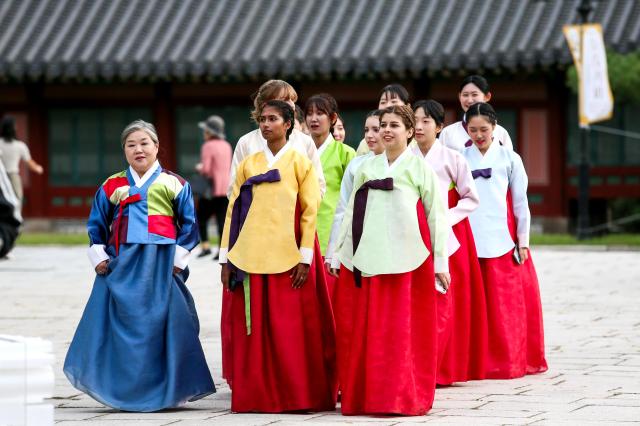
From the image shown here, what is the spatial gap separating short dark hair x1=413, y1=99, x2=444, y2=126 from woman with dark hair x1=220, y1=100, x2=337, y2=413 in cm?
100

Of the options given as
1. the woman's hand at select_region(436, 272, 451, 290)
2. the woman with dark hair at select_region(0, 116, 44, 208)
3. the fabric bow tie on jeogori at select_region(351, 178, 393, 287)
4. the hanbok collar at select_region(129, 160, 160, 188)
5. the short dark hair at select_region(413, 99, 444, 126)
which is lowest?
the woman's hand at select_region(436, 272, 451, 290)

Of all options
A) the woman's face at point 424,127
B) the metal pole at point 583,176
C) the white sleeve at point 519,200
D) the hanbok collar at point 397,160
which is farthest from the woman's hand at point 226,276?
the metal pole at point 583,176

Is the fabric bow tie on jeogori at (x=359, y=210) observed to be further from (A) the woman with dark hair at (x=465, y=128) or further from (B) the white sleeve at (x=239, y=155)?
(A) the woman with dark hair at (x=465, y=128)

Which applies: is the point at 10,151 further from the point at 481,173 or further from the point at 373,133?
the point at 373,133

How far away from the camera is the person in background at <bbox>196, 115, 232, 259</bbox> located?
17.2 metres

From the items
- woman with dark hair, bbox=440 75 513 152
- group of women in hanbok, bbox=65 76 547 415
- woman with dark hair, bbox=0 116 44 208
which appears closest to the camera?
group of women in hanbok, bbox=65 76 547 415

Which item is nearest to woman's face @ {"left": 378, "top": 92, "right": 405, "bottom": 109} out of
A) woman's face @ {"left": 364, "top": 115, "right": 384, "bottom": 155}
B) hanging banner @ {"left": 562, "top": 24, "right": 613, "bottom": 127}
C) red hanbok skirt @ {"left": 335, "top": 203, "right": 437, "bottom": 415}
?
woman's face @ {"left": 364, "top": 115, "right": 384, "bottom": 155}

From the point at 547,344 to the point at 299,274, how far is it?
318cm

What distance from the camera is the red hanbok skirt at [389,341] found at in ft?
23.1

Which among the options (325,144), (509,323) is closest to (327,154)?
(325,144)

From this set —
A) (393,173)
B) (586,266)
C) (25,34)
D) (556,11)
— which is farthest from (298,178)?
(25,34)

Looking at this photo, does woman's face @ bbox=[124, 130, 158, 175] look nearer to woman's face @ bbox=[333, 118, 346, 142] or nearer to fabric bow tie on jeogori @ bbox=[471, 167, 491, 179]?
woman's face @ bbox=[333, 118, 346, 142]

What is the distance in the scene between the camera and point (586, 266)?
16.3m

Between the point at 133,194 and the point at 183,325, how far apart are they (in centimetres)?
72
